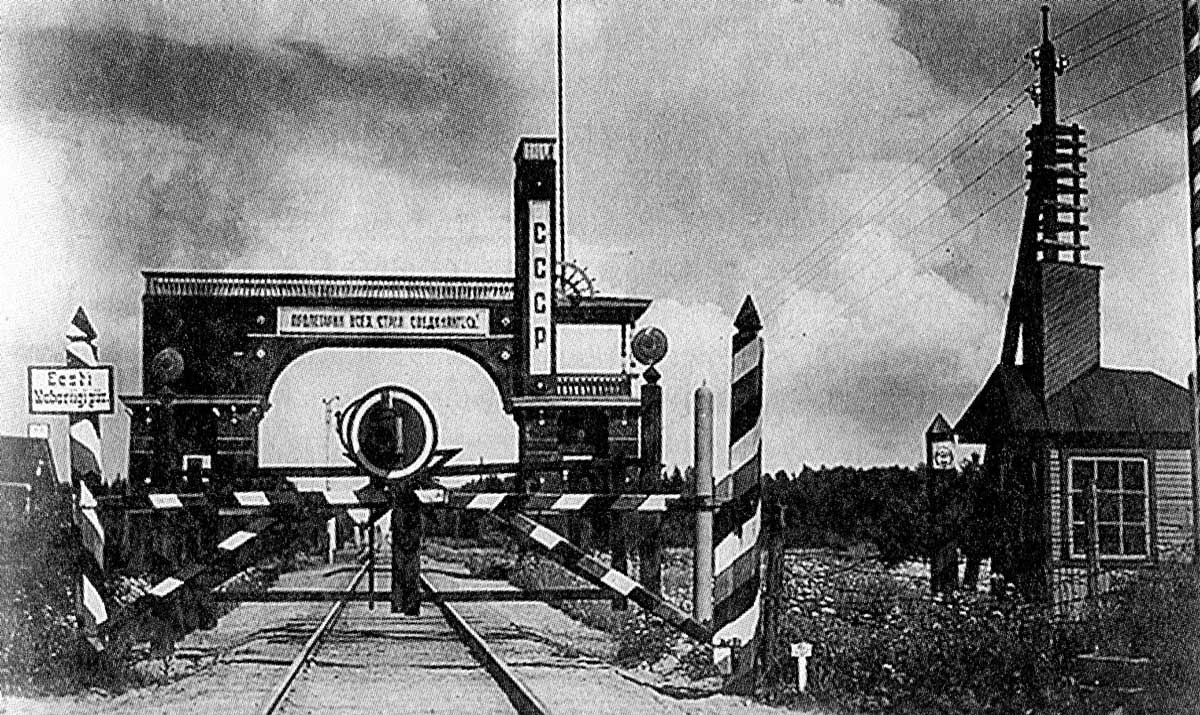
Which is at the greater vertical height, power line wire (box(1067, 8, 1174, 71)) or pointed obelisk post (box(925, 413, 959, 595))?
power line wire (box(1067, 8, 1174, 71))

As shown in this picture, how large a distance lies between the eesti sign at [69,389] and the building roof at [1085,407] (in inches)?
178

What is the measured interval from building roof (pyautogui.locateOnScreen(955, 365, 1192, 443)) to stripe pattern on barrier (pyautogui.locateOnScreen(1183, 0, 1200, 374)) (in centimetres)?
110

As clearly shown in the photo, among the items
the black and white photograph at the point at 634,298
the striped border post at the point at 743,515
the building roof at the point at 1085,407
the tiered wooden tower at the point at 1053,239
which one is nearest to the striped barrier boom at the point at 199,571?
the black and white photograph at the point at 634,298

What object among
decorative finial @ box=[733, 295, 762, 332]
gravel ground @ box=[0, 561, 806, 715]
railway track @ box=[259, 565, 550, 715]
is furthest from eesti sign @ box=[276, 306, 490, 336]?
decorative finial @ box=[733, 295, 762, 332]

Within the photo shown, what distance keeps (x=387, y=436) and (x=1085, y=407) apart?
3788 mm

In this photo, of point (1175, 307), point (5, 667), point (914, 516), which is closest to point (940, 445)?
point (914, 516)

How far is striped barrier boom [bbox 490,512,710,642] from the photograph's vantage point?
8.35 metres

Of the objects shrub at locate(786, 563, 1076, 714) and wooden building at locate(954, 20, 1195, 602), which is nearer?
shrub at locate(786, 563, 1076, 714)

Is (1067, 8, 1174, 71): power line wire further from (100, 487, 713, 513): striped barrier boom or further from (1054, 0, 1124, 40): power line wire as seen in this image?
(100, 487, 713, 513): striped barrier boom

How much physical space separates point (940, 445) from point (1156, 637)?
194cm

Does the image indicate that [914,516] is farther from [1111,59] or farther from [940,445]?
[1111,59]

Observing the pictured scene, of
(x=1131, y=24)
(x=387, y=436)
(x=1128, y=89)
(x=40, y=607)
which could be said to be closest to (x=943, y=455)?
(x=1128, y=89)

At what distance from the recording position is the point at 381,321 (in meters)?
9.56

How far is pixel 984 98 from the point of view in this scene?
821cm
